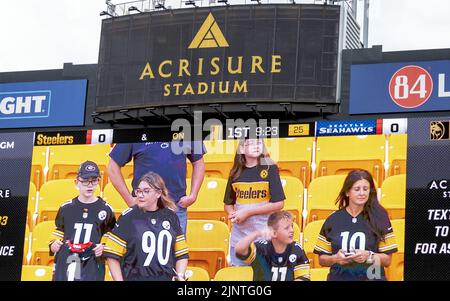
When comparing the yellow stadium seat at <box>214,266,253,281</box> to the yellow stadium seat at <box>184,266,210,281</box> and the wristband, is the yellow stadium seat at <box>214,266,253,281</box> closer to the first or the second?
the yellow stadium seat at <box>184,266,210,281</box>

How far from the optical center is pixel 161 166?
17.8m

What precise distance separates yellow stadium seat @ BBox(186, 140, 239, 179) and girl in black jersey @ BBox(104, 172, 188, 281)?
26.7 inches

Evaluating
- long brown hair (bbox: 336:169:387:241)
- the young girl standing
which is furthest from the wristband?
the young girl standing

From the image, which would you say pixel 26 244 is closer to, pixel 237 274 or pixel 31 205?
pixel 31 205

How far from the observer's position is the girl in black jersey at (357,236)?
16266 mm

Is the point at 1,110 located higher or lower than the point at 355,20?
lower

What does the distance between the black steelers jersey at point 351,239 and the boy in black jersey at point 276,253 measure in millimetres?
373

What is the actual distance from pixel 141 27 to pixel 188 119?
1.71 m

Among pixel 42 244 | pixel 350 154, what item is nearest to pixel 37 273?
pixel 42 244

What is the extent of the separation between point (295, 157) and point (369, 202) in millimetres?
1340

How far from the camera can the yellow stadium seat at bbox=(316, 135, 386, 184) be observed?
16.6 m

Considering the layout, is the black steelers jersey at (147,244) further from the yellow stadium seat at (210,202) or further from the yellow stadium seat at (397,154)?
the yellow stadium seat at (397,154)

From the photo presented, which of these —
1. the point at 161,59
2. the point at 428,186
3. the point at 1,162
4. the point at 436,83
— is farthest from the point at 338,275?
the point at 1,162
